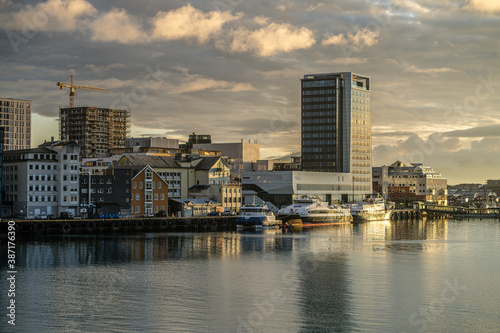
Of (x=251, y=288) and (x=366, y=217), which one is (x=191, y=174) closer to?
(x=366, y=217)

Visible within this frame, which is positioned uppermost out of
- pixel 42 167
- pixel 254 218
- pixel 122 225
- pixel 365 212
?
pixel 42 167

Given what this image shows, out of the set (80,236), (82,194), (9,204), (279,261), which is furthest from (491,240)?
(9,204)

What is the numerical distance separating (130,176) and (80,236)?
32.2 m

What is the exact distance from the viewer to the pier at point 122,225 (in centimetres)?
11469

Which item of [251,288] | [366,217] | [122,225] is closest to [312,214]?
[366,217]

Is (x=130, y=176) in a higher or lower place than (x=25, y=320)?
higher

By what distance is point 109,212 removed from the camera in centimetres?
13788

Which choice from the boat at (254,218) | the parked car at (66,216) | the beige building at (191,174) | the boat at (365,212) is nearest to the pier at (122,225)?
the boat at (254,218)

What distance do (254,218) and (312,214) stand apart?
23565mm

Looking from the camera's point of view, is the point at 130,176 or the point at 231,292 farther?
the point at 130,176

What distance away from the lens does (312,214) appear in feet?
526

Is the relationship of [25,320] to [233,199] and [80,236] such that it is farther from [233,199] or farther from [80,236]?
[233,199]

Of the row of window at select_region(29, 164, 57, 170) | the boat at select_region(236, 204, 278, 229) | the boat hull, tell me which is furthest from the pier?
the boat hull

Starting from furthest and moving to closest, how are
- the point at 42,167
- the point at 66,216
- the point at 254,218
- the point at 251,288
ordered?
the point at 254,218, the point at 42,167, the point at 66,216, the point at 251,288
